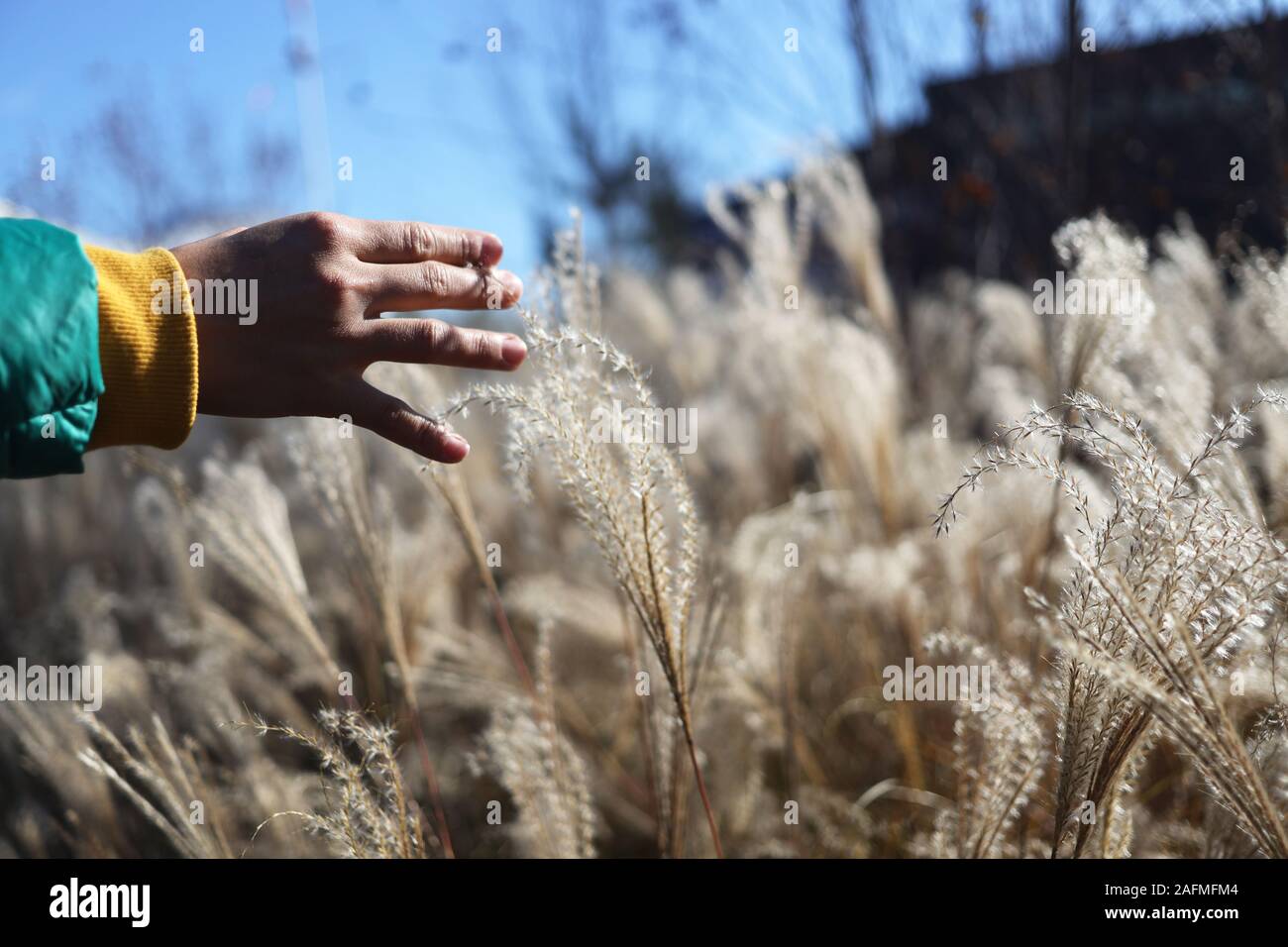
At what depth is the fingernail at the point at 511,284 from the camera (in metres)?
1.04

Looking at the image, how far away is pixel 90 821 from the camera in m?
1.78

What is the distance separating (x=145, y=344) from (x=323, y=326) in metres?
0.20

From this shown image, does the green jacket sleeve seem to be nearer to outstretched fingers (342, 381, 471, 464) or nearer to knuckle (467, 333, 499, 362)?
outstretched fingers (342, 381, 471, 464)

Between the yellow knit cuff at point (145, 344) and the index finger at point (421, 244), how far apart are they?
0.69 feet

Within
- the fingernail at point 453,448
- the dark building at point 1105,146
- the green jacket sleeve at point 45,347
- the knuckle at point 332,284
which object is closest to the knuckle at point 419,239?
the knuckle at point 332,284

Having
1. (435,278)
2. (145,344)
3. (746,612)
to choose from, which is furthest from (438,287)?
(746,612)

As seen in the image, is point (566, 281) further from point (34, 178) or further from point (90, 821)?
point (34, 178)

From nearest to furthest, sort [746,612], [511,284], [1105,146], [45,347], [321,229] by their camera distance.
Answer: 1. [45,347]
2. [321,229]
3. [511,284]
4. [746,612]
5. [1105,146]

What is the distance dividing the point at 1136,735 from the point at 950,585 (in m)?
1.28

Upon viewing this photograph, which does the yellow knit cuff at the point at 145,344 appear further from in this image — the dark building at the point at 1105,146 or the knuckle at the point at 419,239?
the dark building at the point at 1105,146

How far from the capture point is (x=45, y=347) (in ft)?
2.73

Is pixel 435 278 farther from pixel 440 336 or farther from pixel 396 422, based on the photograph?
pixel 396 422

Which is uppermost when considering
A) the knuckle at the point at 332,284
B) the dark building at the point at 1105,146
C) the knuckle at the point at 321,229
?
the dark building at the point at 1105,146

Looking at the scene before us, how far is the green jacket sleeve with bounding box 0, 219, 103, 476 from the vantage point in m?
0.82
